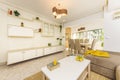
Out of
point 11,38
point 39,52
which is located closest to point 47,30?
point 39,52

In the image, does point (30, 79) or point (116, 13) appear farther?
point (116, 13)

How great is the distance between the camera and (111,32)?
10.3 ft

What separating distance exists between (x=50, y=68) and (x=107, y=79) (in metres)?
1.60

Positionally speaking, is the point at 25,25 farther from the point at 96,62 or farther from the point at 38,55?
the point at 96,62

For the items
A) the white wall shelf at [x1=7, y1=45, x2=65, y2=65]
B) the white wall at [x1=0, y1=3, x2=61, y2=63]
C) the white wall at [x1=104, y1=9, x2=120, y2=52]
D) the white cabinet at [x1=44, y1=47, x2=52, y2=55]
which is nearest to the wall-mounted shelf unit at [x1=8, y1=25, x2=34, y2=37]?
Result: the white wall at [x1=0, y1=3, x2=61, y2=63]

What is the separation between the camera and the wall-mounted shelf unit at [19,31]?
→ 113 inches

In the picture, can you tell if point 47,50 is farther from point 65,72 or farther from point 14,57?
point 65,72

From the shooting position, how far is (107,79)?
1838mm

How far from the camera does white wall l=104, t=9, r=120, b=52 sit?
9.74 ft

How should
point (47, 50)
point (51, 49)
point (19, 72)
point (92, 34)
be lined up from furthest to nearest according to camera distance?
point (92, 34) → point (51, 49) → point (47, 50) → point (19, 72)

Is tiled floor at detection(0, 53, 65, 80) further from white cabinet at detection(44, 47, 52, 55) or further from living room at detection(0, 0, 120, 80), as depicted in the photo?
white cabinet at detection(44, 47, 52, 55)

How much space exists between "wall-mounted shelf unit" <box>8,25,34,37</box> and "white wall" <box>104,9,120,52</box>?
376cm

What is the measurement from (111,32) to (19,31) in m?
4.16

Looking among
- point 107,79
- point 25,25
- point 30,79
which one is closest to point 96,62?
point 107,79
